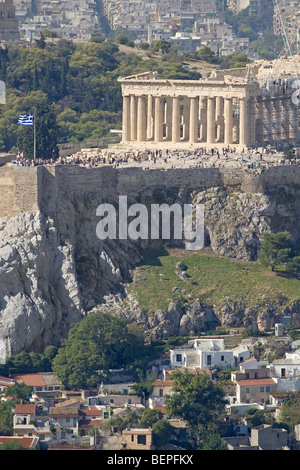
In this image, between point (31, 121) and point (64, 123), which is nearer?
point (31, 121)

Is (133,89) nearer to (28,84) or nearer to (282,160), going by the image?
(282,160)

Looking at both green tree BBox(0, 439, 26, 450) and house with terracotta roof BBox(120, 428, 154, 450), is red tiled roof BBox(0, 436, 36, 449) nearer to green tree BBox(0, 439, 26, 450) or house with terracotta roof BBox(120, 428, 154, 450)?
green tree BBox(0, 439, 26, 450)

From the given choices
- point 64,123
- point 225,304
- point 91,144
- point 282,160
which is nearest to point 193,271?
point 225,304

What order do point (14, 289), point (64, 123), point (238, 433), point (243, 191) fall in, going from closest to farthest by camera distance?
point (238, 433) < point (14, 289) < point (243, 191) < point (64, 123)

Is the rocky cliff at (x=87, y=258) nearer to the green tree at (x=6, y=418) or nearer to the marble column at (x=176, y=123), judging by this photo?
the green tree at (x=6, y=418)

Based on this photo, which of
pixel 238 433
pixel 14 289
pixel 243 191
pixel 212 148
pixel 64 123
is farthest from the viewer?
pixel 64 123

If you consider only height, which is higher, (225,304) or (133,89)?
(133,89)
